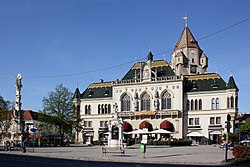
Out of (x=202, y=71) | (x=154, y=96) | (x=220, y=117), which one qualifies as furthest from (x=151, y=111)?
(x=202, y=71)

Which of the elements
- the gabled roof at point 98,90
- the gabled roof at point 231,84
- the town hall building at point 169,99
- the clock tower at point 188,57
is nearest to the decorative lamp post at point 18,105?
the town hall building at point 169,99

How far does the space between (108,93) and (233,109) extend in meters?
31.7

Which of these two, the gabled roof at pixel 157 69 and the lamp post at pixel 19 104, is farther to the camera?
the gabled roof at pixel 157 69

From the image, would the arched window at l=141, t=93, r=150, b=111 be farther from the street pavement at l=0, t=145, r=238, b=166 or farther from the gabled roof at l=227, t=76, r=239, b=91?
the street pavement at l=0, t=145, r=238, b=166

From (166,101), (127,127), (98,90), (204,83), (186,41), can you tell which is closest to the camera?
(204,83)

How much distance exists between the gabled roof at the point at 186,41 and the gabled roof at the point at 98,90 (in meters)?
21.0

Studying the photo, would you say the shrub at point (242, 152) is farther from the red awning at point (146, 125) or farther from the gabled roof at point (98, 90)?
the gabled roof at point (98, 90)

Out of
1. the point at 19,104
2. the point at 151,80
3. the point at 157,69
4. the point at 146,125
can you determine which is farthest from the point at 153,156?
the point at 157,69

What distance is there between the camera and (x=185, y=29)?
346 feet

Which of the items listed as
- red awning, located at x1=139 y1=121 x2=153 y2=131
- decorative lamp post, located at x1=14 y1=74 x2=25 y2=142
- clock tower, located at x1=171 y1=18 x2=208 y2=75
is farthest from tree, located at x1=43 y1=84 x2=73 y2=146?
clock tower, located at x1=171 y1=18 x2=208 y2=75

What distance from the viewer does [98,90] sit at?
101188mm

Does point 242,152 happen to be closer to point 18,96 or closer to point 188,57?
point 18,96

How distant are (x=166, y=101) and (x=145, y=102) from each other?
5.24 m

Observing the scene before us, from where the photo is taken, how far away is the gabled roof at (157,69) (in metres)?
90.2
